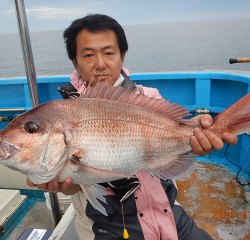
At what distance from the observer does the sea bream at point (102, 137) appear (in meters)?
1.21

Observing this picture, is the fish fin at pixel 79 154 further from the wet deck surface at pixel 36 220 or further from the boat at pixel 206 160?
the wet deck surface at pixel 36 220

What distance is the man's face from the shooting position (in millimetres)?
1876

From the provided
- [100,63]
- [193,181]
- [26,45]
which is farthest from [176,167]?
[193,181]

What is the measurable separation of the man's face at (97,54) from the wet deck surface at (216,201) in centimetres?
192

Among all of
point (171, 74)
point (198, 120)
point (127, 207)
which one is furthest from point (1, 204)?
point (171, 74)

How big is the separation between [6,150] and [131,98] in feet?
2.60

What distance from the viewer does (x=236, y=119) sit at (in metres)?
1.43

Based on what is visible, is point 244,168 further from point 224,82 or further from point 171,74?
point 171,74

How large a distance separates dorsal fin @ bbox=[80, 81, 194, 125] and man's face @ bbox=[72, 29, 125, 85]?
41 cm

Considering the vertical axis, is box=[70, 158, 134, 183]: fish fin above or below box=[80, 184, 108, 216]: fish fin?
above

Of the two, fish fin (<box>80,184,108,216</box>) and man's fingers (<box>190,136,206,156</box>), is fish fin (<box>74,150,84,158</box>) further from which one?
man's fingers (<box>190,136,206,156</box>)

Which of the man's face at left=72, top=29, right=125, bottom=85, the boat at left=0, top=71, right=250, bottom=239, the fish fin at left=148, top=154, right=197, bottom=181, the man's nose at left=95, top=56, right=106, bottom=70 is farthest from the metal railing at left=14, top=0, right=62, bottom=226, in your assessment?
the boat at left=0, top=71, right=250, bottom=239

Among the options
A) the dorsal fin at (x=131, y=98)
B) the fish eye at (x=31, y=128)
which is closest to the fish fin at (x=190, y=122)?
the dorsal fin at (x=131, y=98)

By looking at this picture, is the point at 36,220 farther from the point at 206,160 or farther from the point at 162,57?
the point at 162,57
